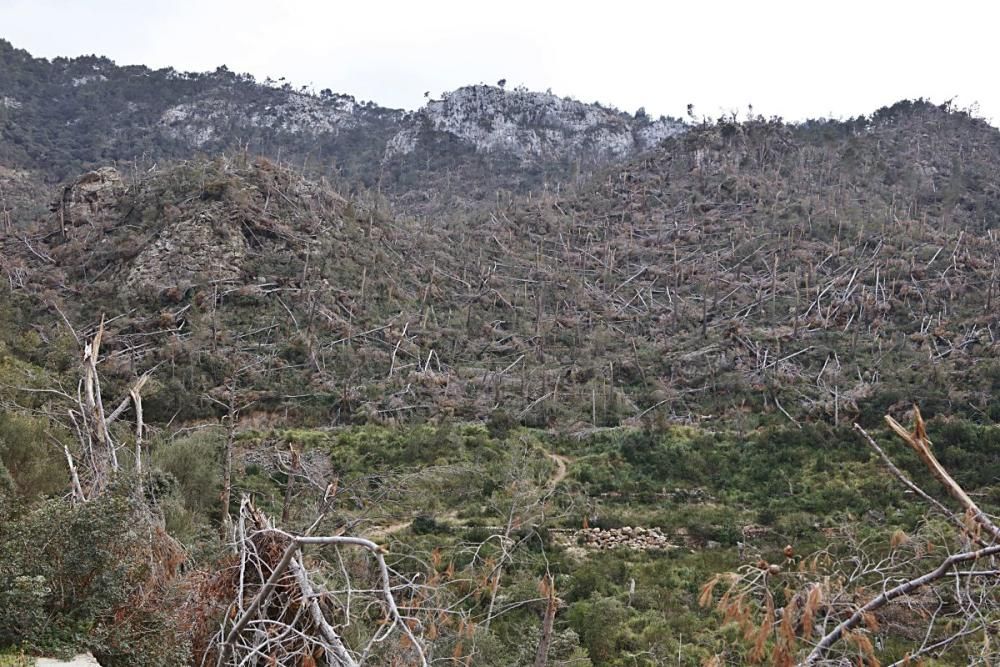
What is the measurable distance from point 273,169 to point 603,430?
20.5 meters

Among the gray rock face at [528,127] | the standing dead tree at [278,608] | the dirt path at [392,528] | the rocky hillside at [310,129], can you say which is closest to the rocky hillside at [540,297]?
the dirt path at [392,528]

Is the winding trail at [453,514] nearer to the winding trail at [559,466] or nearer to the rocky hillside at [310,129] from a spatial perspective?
the winding trail at [559,466]

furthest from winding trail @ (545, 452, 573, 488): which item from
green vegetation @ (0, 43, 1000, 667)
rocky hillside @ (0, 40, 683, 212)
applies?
rocky hillside @ (0, 40, 683, 212)

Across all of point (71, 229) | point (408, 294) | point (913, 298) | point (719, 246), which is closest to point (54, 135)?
point (71, 229)

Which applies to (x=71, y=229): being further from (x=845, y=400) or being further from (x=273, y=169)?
(x=845, y=400)

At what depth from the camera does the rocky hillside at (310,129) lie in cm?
5656

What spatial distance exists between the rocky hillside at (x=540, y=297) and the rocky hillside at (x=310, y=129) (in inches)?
784

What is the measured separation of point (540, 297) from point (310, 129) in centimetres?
4856

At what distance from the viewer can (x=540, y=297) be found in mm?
30328

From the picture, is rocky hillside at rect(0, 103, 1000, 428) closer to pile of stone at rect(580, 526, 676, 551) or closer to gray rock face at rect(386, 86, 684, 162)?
pile of stone at rect(580, 526, 676, 551)

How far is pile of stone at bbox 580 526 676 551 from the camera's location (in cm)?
1313

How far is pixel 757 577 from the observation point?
1.92 metres

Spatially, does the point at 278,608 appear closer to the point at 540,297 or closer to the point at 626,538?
the point at 626,538

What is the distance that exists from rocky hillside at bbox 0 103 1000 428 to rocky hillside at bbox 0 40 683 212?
65.3 ft
